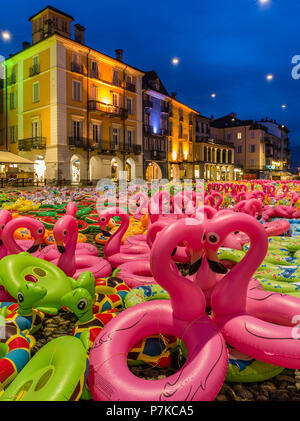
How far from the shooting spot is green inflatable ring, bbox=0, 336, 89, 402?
168cm

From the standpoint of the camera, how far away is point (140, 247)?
5066 millimetres

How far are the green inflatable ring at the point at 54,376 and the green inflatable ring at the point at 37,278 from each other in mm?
972

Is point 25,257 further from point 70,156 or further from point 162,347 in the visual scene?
point 70,156

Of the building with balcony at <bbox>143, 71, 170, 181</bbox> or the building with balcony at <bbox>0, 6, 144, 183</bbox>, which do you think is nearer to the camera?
the building with balcony at <bbox>0, 6, 144, 183</bbox>

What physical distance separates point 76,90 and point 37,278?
24531mm

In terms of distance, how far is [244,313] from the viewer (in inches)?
96.3

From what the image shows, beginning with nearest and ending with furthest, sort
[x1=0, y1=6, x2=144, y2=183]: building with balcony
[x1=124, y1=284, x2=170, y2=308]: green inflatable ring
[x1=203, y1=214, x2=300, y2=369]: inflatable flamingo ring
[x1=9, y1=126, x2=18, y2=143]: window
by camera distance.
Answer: [x1=203, y1=214, x2=300, y2=369]: inflatable flamingo ring
[x1=124, y1=284, x2=170, y2=308]: green inflatable ring
[x1=0, y1=6, x2=144, y2=183]: building with balcony
[x1=9, y1=126, x2=18, y2=143]: window

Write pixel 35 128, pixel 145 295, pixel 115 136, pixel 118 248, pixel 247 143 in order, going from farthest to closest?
pixel 247 143 < pixel 115 136 < pixel 35 128 < pixel 118 248 < pixel 145 295

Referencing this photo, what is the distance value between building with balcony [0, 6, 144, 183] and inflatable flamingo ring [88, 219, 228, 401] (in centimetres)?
2262

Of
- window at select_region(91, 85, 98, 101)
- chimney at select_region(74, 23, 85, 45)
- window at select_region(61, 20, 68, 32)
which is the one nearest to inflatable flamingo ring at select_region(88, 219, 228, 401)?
window at select_region(91, 85, 98, 101)

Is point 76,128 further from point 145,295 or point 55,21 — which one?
point 145,295

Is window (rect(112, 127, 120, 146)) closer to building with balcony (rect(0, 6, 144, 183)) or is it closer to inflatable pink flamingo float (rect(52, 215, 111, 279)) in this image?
building with balcony (rect(0, 6, 144, 183))

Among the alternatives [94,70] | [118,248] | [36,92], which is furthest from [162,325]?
[94,70]

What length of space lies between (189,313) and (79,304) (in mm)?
938
